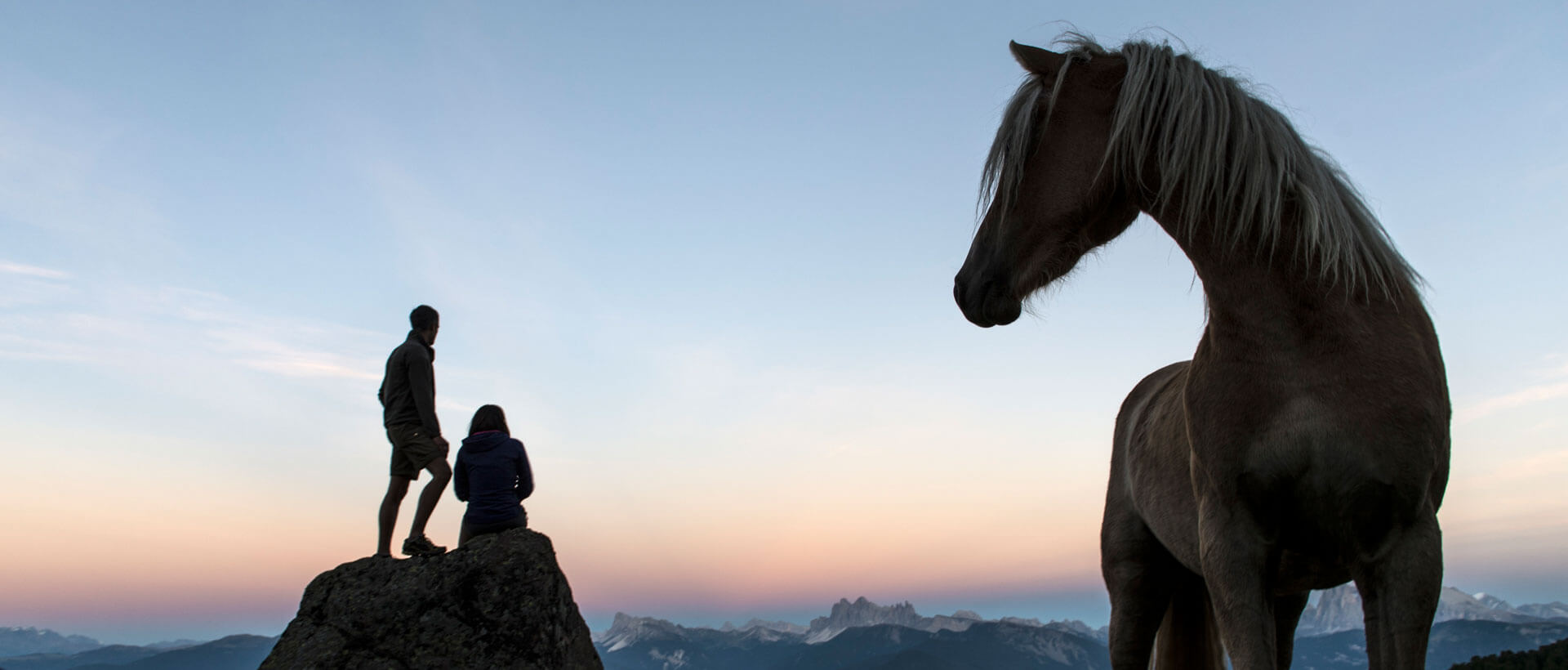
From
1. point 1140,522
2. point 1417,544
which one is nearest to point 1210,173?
point 1417,544

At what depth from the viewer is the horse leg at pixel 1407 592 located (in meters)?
2.30

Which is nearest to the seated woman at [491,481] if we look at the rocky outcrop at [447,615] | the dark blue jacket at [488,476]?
the dark blue jacket at [488,476]

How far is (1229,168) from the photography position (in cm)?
258

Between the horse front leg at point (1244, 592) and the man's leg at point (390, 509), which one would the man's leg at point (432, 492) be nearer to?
the man's leg at point (390, 509)

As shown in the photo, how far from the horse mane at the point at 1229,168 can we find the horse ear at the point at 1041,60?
0.22 feet

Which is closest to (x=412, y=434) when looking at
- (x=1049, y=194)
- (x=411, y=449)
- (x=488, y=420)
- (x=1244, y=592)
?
(x=411, y=449)

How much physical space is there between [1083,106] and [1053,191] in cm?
32

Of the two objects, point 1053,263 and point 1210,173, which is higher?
point 1210,173

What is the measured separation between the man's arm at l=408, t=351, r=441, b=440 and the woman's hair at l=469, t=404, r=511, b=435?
0.28 m

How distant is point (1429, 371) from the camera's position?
2.43 meters

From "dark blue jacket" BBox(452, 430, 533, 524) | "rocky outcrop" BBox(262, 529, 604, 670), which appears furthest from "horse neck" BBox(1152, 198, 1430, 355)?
"dark blue jacket" BBox(452, 430, 533, 524)

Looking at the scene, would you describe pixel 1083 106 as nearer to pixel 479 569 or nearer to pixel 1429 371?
pixel 1429 371

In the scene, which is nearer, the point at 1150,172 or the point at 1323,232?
the point at 1323,232

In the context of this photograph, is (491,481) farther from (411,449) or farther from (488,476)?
(411,449)
